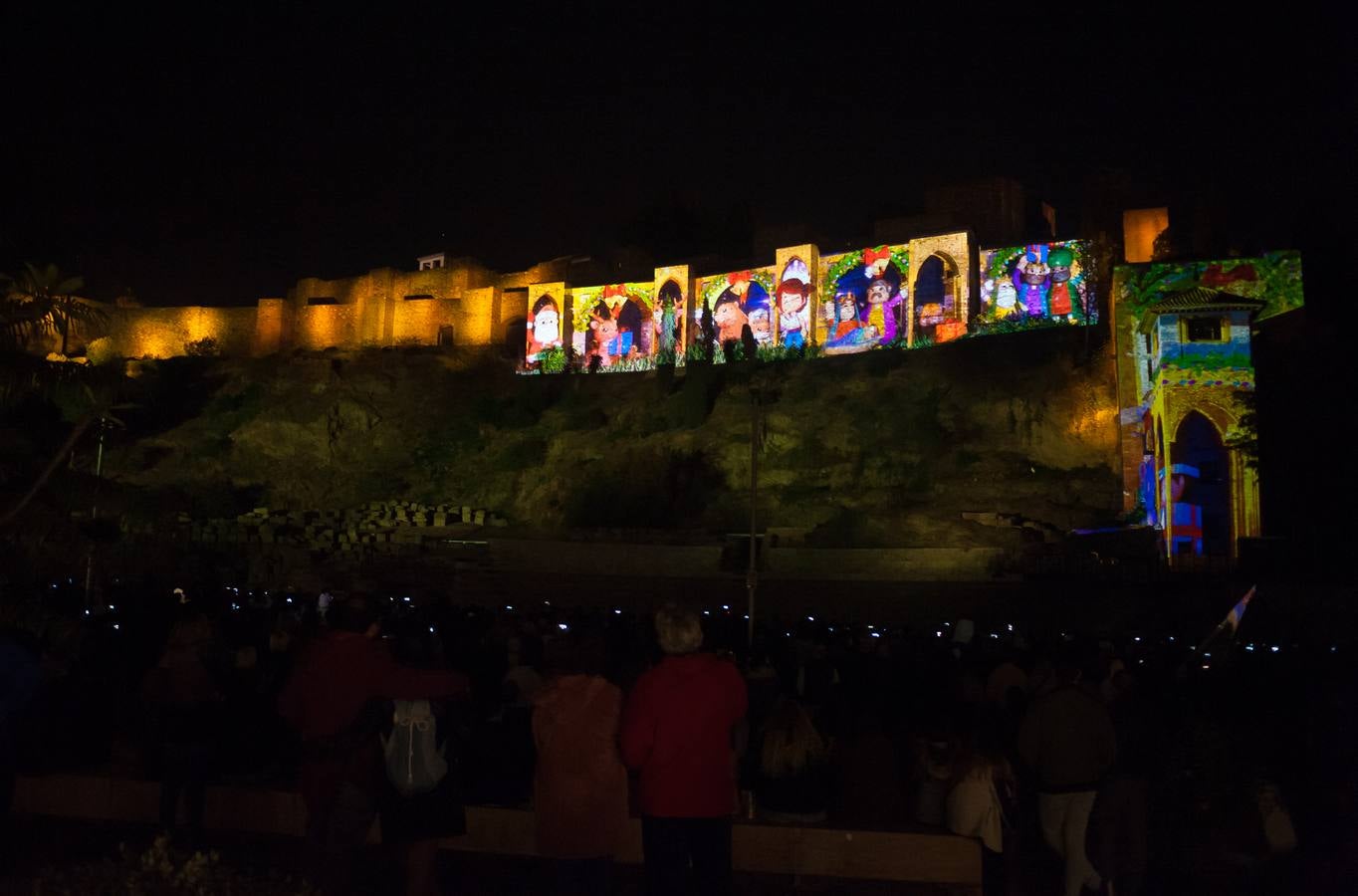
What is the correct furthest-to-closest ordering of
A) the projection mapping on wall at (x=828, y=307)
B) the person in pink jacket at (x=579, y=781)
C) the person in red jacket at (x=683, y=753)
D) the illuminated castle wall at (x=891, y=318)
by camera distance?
the projection mapping on wall at (x=828, y=307) → the illuminated castle wall at (x=891, y=318) → the person in pink jacket at (x=579, y=781) → the person in red jacket at (x=683, y=753)

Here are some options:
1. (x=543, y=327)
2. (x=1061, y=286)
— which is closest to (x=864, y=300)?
(x=1061, y=286)

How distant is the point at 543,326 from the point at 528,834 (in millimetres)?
48625

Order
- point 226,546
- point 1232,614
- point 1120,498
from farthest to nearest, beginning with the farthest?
1. point 226,546
2. point 1120,498
3. point 1232,614

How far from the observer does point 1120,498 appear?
33.4 metres

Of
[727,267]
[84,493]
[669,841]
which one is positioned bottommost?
[669,841]

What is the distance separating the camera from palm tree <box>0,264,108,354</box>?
6582 mm

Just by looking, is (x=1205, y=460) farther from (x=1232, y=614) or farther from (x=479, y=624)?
(x=479, y=624)

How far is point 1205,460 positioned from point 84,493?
28.0 meters

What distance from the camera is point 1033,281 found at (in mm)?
41875

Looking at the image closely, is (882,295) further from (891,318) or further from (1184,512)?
(1184,512)

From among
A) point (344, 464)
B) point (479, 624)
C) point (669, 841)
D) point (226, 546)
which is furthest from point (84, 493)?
point (344, 464)

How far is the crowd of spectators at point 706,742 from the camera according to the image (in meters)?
4.93

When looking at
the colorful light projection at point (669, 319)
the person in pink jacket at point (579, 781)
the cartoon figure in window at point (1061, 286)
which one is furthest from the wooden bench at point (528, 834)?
the colorful light projection at point (669, 319)

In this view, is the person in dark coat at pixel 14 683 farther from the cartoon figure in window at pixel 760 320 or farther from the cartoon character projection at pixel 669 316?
the cartoon character projection at pixel 669 316
